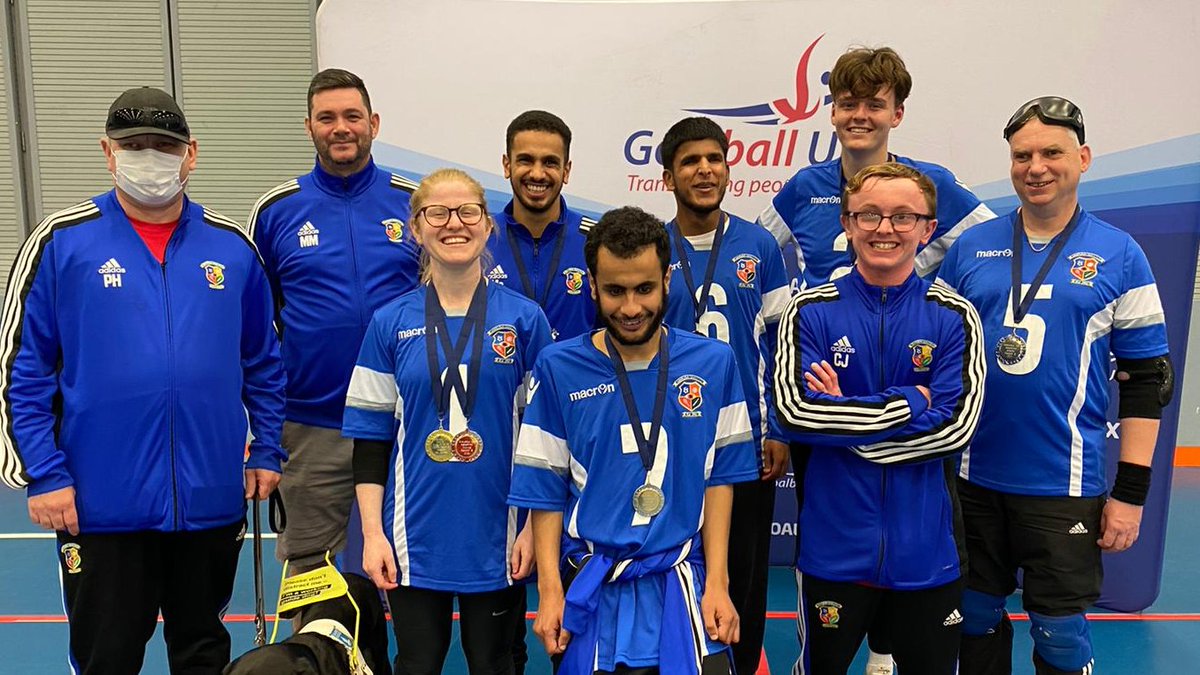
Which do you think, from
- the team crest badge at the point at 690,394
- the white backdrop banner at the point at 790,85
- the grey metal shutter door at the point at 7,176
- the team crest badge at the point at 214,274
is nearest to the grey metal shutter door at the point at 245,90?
the grey metal shutter door at the point at 7,176

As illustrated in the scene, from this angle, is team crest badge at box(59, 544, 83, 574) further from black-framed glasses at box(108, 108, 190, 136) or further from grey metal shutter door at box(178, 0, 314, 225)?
grey metal shutter door at box(178, 0, 314, 225)

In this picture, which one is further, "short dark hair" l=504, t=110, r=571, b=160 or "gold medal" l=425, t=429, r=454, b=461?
"short dark hair" l=504, t=110, r=571, b=160

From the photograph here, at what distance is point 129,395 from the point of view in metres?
2.78

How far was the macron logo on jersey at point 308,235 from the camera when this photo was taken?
11.4ft

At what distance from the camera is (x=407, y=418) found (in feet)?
8.79

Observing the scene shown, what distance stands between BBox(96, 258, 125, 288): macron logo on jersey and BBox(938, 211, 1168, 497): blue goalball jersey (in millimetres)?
2881

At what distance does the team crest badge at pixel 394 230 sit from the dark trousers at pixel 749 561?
1667 mm

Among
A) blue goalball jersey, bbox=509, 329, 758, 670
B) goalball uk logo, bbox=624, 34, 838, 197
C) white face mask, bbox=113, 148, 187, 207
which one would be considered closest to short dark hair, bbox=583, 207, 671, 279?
blue goalball jersey, bbox=509, 329, 758, 670

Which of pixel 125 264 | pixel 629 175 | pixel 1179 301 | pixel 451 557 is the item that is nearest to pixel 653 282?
pixel 451 557

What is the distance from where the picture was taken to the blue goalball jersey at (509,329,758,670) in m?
2.43

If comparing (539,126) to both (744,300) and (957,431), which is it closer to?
(744,300)

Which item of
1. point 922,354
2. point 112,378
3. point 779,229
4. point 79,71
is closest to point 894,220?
point 922,354

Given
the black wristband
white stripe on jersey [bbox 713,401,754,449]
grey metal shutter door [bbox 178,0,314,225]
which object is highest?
grey metal shutter door [bbox 178,0,314,225]

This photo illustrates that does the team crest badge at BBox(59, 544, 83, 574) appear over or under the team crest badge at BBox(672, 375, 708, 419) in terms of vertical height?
under
